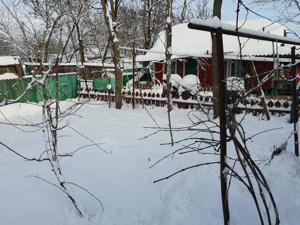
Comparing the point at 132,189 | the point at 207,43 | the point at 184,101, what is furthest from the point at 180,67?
the point at 132,189

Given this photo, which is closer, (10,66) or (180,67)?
(10,66)

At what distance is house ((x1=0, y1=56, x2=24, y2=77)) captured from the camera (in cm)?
1259

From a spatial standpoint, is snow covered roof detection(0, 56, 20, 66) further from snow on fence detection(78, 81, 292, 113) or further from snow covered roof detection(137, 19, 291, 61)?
snow covered roof detection(137, 19, 291, 61)

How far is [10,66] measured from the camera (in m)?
12.9

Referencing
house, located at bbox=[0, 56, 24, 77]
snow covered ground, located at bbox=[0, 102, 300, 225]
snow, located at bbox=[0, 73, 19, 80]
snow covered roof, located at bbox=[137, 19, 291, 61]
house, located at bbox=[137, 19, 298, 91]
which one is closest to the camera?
snow covered ground, located at bbox=[0, 102, 300, 225]

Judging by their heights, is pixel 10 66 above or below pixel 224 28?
above

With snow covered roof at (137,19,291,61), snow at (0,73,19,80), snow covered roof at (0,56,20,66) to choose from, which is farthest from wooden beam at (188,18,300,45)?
snow covered roof at (137,19,291,61)

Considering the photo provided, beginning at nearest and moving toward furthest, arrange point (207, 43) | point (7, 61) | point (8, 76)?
point (8, 76), point (7, 61), point (207, 43)

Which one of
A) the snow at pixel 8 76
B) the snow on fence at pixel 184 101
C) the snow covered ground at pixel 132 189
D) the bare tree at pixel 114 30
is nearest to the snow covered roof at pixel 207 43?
the snow on fence at pixel 184 101

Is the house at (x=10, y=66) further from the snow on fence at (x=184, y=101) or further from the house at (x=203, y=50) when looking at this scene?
the house at (x=203, y=50)

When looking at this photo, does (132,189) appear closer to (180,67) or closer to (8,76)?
(8,76)

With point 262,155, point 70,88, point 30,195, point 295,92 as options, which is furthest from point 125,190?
point 70,88

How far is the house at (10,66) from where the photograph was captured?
12587 millimetres

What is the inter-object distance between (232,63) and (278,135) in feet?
42.4
